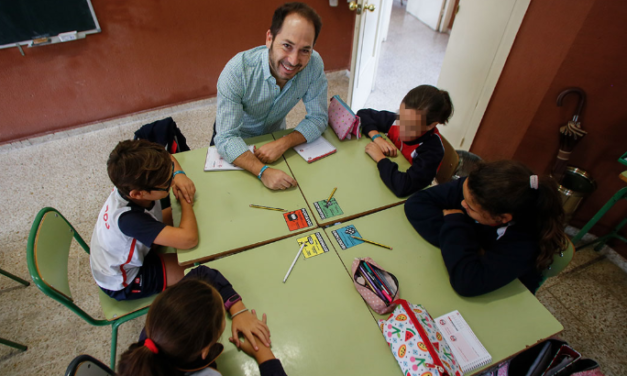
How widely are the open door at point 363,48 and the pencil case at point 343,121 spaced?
2.64ft

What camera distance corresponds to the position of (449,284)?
1170 millimetres

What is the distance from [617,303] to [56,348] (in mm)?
3287

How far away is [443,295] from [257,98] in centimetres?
129

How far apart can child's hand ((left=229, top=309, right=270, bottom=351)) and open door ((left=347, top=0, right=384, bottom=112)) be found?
2063 millimetres

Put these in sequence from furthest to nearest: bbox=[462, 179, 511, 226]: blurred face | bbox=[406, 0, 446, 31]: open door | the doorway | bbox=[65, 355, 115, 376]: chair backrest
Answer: bbox=[406, 0, 446, 31]: open door < the doorway < bbox=[462, 179, 511, 226]: blurred face < bbox=[65, 355, 115, 376]: chair backrest

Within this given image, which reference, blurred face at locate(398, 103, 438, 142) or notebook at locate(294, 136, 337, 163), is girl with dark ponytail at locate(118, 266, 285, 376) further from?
blurred face at locate(398, 103, 438, 142)

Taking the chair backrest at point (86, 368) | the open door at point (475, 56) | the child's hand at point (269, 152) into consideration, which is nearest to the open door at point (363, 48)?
the open door at point (475, 56)

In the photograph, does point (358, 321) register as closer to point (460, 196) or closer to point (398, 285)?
point (398, 285)

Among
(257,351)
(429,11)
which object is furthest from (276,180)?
(429,11)

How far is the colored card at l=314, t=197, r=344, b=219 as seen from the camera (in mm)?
1387

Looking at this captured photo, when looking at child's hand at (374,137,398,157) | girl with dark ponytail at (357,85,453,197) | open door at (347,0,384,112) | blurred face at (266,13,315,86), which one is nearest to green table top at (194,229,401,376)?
girl with dark ponytail at (357,85,453,197)

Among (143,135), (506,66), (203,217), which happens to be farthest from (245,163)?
(506,66)

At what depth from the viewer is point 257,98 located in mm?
1705

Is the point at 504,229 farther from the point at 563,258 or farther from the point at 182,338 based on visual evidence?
the point at 182,338
